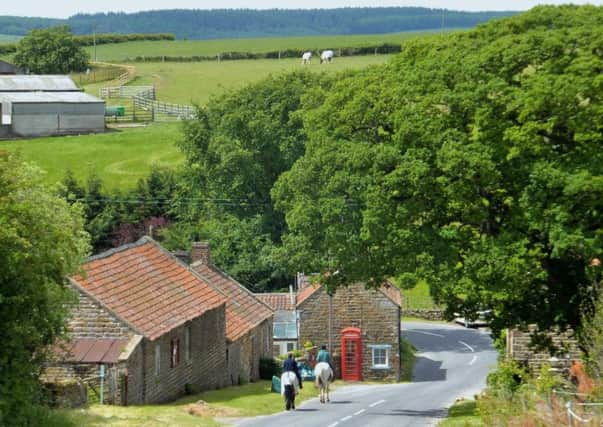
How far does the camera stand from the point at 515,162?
125 feet

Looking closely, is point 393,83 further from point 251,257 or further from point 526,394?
point 251,257

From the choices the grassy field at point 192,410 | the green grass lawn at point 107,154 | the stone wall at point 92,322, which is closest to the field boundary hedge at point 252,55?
the green grass lawn at point 107,154

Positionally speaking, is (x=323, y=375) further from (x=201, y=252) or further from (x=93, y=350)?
(x=201, y=252)

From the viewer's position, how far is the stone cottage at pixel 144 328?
121ft

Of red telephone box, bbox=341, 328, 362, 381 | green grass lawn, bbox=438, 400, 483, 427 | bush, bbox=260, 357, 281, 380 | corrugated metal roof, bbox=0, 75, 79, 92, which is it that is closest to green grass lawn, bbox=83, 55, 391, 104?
corrugated metal roof, bbox=0, 75, 79, 92

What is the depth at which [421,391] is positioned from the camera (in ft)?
171

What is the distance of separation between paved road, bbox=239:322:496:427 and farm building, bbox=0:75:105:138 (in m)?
39.6

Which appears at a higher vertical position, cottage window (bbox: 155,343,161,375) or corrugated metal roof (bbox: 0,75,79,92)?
corrugated metal roof (bbox: 0,75,79,92)

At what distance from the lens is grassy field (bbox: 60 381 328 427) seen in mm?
32469

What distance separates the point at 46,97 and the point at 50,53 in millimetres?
40401

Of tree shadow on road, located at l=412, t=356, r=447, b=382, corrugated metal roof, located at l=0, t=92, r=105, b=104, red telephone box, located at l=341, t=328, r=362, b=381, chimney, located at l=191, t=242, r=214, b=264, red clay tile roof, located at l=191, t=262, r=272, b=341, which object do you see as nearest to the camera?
red clay tile roof, located at l=191, t=262, r=272, b=341

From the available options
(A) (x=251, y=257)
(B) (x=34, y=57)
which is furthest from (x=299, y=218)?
(B) (x=34, y=57)

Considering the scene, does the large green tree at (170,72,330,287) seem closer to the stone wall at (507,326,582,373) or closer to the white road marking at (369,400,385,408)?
the stone wall at (507,326,582,373)

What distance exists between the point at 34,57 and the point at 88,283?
112 m
